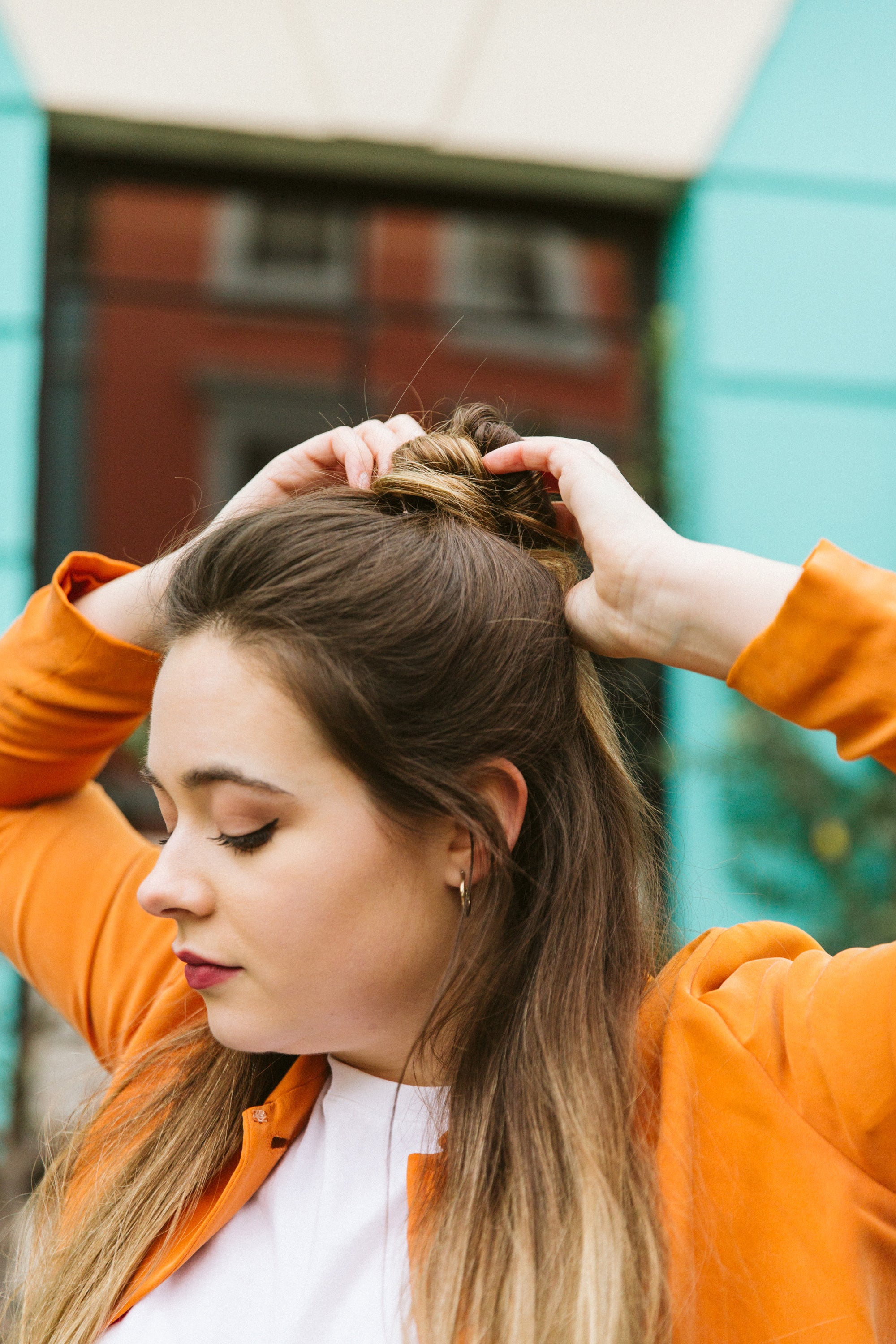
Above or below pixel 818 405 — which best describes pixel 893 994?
below

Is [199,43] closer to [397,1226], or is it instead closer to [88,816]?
[88,816]

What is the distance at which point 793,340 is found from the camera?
4383 mm

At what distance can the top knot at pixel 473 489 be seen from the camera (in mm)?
1272

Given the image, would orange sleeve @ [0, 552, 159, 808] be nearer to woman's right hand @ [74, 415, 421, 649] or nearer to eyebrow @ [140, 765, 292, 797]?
woman's right hand @ [74, 415, 421, 649]

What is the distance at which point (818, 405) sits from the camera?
14.4 ft

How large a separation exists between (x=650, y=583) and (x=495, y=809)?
0.29 metres

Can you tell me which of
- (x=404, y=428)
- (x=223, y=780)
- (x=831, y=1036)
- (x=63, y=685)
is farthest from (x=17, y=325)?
(x=831, y=1036)

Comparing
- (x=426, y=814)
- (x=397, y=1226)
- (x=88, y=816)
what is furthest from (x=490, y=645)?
(x=88, y=816)

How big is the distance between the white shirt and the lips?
236mm

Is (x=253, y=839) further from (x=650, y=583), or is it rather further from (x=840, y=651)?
(x=840, y=651)

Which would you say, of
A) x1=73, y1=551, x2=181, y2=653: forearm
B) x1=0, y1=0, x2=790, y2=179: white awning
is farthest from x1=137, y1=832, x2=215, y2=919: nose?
x1=0, y1=0, x2=790, y2=179: white awning

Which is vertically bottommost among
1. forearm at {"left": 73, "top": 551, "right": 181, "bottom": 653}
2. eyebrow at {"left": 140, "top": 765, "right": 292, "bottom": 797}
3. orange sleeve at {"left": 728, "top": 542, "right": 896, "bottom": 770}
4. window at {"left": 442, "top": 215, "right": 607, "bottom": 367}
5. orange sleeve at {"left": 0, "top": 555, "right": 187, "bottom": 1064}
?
orange sleeve at {"left": 0, "top": 555, "right": 187, "bottom": 1064}

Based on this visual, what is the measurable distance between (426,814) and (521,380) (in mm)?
3919

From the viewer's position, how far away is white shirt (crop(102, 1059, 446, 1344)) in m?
1.15
